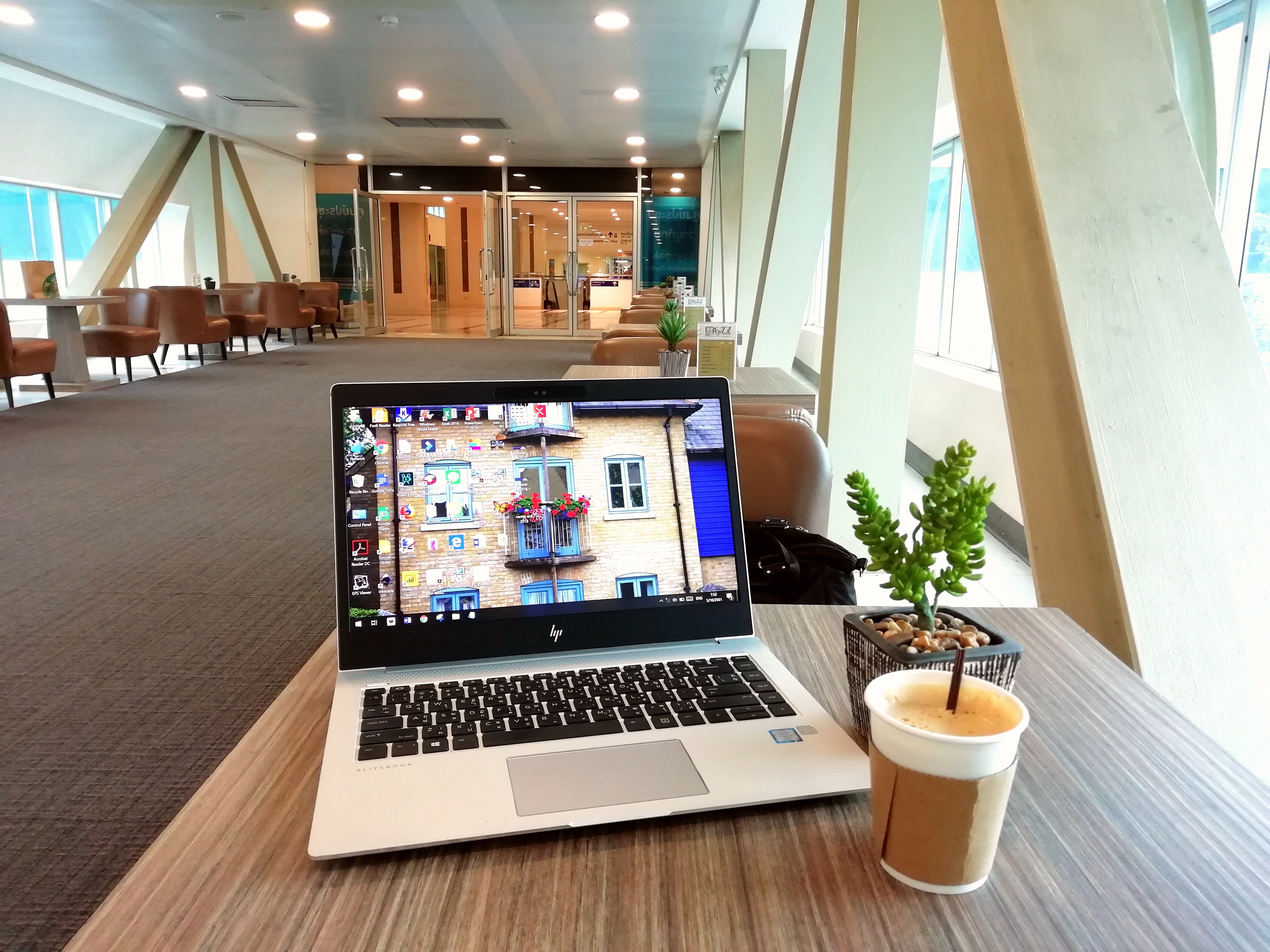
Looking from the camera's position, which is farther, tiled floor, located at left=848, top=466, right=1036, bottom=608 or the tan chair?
the tan chair

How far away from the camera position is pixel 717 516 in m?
0.99

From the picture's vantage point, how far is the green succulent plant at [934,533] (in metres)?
0.74

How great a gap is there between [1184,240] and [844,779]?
1200 millimetres

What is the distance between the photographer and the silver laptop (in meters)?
0.76

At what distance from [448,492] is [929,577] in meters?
0.48

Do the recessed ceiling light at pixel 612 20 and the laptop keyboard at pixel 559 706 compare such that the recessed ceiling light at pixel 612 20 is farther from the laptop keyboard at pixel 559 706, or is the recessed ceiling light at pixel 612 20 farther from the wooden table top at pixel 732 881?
the wooden table top at pixel 732 881

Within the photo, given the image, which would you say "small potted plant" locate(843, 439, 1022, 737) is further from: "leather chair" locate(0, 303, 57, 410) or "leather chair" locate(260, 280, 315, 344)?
"leather chair" locate(260, 280, 315, 344)

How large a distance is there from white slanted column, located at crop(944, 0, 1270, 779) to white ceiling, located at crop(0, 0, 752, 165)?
5220mm

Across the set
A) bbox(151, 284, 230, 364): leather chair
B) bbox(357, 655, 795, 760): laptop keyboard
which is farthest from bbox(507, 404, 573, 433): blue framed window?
bbox(151, 284, 230, 364): leather chair

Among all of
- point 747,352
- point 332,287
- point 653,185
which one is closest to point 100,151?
point 332,287

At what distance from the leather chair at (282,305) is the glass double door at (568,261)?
12.7 feet

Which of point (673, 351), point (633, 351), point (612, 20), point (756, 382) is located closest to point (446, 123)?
point (612, 20)

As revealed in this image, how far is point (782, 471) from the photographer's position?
1931 millimetres

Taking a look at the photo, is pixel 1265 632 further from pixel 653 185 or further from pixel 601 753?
pixel 653 185
